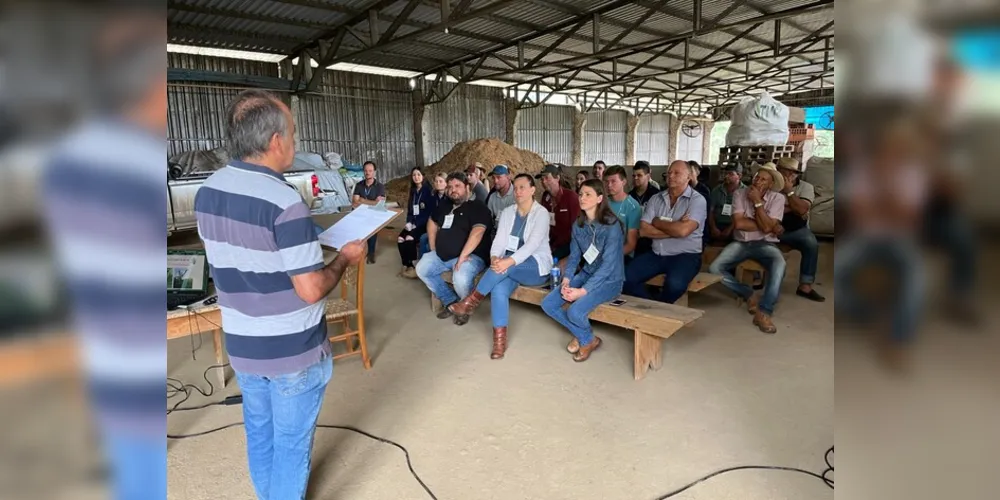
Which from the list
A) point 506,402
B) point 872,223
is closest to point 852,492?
point 872,223

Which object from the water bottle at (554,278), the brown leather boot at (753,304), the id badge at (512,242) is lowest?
the brown leather boot at (753,304)

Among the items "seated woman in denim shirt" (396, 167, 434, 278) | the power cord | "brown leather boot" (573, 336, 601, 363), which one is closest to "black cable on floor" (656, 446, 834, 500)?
the power cord

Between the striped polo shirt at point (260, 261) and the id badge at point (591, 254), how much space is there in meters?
2.19

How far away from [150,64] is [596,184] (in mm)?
3254

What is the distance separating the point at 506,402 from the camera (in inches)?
119

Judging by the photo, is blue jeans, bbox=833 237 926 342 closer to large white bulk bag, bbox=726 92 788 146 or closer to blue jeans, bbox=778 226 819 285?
blue jeans, bbox=778 226 819 285

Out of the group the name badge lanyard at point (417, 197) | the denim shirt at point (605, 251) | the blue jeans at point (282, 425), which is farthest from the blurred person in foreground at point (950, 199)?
the name badge lanyard at point (417, 197)

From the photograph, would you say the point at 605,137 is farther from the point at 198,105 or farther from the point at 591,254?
the point at 591,254

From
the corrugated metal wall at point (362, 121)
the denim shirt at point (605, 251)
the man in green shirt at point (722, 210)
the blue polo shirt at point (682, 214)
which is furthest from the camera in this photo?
the corrugated metal wall at point (362, 121)

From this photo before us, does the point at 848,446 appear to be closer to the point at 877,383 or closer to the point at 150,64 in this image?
the point at 877,383

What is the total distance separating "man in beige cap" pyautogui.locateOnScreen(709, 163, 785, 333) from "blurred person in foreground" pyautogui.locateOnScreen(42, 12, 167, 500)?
4.38 meters

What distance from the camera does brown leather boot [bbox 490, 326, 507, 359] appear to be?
144 inches

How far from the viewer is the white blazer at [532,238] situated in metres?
3.86

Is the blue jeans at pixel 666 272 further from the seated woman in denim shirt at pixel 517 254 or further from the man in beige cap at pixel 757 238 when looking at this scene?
the seated woman in denim shirt at pixel 517 254
